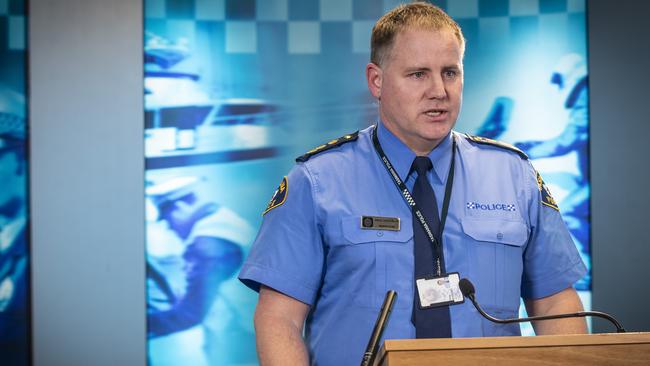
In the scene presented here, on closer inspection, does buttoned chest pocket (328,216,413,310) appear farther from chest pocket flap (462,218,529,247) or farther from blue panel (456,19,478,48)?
blue panel (456,19,478,48)

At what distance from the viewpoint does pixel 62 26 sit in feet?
11.7

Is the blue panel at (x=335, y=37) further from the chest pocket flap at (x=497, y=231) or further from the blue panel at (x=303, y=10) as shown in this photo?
the chest pocket flap at (x=497, y=231)

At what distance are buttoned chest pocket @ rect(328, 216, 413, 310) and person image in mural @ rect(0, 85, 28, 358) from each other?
221 cm

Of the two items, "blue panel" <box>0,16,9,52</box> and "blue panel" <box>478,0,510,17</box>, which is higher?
"blue panel" <box>478,0,510,17</box>

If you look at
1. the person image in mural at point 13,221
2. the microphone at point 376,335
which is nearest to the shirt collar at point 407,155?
the microphone at point 376,335

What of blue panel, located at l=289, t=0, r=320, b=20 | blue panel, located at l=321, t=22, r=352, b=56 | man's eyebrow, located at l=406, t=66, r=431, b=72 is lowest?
man's eyebrow, located at l=406, t=66, r=431, b=72

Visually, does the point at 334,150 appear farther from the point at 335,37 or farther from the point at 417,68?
the point at 335,37

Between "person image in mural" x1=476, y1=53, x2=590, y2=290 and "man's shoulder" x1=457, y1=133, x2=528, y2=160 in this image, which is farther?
"person image in mural" x1=476, y1=53, x2=590, y2=290

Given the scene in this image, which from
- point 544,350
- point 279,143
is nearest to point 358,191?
point 544,350

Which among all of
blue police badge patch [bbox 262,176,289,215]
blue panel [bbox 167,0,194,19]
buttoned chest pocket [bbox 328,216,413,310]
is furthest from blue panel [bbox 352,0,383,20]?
buttoned chest pocket [bbox 328,216,413,310]

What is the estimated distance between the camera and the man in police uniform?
175 centimetres

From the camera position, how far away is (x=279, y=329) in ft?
5.79

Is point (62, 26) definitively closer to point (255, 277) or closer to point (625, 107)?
point (255, 277)

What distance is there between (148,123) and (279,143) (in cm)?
58
